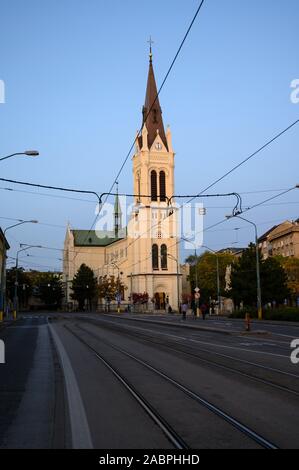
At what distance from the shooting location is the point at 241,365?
14875 mm

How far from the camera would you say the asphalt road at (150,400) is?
6918 millimetres

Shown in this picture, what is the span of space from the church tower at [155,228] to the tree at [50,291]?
40769 millimetres

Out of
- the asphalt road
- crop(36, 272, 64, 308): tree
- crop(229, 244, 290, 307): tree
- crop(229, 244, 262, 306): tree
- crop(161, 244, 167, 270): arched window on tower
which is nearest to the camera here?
the asphalt road

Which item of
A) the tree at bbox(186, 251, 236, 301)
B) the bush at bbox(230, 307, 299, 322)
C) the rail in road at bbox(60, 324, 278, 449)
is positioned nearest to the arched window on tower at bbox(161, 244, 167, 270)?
the tree at bbox(186, 251, 236, 301)

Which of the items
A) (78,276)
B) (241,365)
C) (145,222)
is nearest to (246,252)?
(145,222)

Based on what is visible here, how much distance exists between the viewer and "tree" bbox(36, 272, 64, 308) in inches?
5504

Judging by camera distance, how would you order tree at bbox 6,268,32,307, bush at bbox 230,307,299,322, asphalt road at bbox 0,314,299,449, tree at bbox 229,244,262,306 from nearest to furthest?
1. asphalt road at bbox 0,314,299,449
2. bush at bbox 230,307,299,322
3. tree at bbox 229,244,262,306
4. tree at bbox 6,268,32,307

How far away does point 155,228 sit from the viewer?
10088 cm

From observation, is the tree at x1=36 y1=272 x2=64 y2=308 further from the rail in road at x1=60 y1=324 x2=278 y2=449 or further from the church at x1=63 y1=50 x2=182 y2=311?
the rail in road at x1=60 y1=324 x2=278 y2=449

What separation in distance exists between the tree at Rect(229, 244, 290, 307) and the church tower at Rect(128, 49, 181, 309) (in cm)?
3695

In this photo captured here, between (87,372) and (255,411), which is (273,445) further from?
(87,372)

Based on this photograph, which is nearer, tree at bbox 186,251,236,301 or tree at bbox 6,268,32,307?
tree at bbox 186,251,236,301

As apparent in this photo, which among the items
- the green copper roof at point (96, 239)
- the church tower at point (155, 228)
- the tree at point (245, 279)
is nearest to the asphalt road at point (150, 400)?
the tree at point (245, 279)

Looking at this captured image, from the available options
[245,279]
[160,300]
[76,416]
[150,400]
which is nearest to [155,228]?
[160,300]
